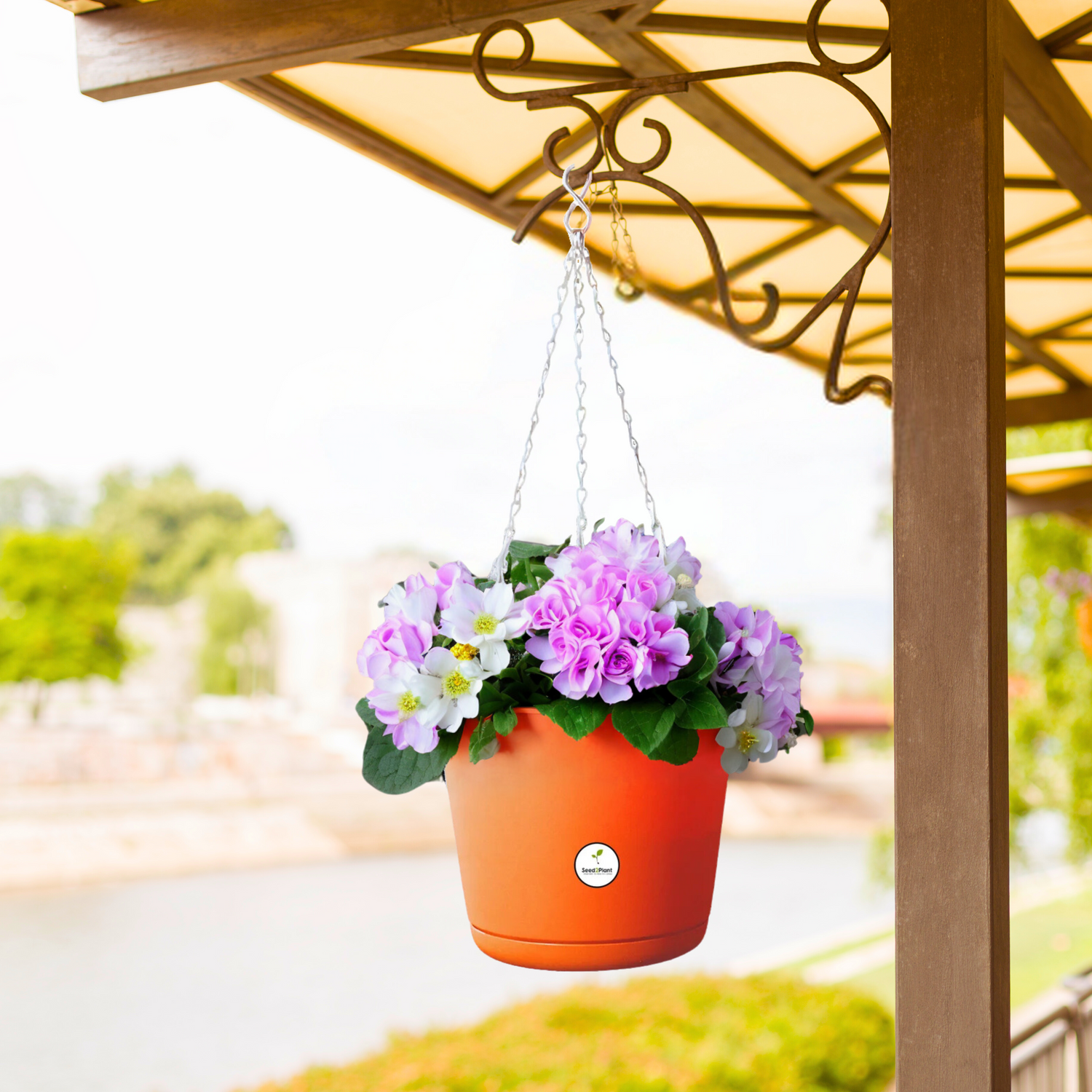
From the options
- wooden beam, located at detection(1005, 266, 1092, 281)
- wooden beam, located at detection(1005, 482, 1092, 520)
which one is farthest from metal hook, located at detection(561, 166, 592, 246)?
wooden beam, located at detection(1005, 482, 1092, 520)

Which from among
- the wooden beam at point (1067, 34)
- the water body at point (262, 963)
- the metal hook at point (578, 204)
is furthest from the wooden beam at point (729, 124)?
the water body at point (262, 963)

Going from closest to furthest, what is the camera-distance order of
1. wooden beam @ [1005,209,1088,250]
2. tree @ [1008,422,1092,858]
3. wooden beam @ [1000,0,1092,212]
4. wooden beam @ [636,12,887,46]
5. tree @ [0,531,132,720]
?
wooden beam @ [1000,0,1092,212] → wooden beam @ [636,12,887,46] → wooden beam @ [1005,209,1088,250] → tree @ [1008,422,1092,858] → tree @ [0,531,132,720]

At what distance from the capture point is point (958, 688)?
75 cm

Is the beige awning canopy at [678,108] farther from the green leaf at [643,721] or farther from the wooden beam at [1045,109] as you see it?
the green leaf at [643,721]

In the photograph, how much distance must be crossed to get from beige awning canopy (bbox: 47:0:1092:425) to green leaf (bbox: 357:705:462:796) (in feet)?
1.93

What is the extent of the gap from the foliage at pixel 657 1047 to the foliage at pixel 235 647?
20.4 metres

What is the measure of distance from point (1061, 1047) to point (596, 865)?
165 centimetres

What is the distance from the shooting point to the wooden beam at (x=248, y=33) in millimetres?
966

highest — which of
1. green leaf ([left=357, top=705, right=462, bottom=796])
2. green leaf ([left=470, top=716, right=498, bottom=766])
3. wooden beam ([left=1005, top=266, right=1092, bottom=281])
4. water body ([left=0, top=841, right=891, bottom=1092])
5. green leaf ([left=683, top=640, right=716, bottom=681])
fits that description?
wooden beam ([left=1005, top=266, right=1092, bottom=281])

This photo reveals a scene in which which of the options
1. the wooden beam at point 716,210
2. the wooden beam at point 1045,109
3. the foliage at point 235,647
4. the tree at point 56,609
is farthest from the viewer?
the foliage at point 235,647

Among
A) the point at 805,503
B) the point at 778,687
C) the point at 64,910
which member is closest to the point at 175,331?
the point at 805,503

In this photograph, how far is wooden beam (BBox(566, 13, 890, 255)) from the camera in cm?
121

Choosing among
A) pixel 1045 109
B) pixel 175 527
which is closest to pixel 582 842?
pixel 1045 109

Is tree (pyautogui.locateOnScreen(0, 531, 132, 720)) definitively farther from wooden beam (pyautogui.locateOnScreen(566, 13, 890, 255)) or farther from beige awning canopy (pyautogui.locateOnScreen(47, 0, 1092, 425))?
wooden beam (pyautogui.locateOnScreen(566, 13, 890, 255))
